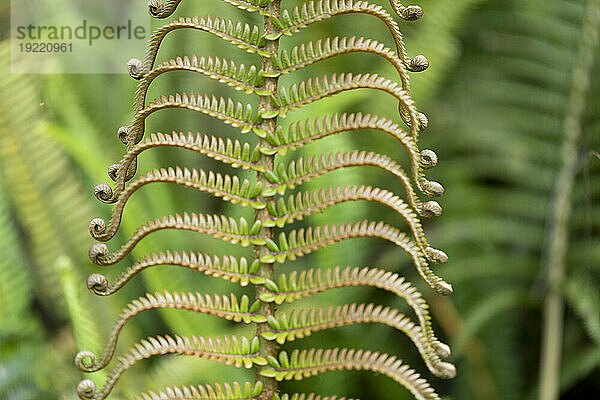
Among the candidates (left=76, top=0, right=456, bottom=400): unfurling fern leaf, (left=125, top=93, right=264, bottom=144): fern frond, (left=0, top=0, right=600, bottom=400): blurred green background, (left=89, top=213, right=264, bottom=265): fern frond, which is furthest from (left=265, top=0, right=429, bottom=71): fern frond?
(left=0, top=0, right=600, bottom=400): blurred green background

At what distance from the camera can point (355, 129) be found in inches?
27.9

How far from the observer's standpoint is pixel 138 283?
164cm

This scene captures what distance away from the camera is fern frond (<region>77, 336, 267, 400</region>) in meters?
0.67

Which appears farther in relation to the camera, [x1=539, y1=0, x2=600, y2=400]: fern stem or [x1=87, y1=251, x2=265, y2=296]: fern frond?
[x1=539, y1=0, x2=600, y2=400]: fern stem

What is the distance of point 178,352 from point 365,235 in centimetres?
26

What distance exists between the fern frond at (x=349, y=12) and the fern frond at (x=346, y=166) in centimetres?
11

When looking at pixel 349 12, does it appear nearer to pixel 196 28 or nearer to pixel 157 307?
pixel 196 28

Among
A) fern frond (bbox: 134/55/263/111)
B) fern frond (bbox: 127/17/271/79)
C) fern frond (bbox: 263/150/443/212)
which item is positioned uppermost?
fern frond (bbox: 127/17/271/79)

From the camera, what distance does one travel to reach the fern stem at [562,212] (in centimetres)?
137

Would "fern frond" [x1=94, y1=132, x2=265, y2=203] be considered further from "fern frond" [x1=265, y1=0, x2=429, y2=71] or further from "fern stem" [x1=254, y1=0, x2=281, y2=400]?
"fern frond" [x1=265, y1=0, x2=429, y2=71]

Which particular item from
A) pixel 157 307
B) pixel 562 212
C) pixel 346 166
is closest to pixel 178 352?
pixel 157 307

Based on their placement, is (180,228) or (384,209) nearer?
(180,228)

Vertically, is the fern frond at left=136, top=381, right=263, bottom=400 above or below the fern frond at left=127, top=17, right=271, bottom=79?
below

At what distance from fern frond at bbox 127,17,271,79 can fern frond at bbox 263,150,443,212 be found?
15 cm
